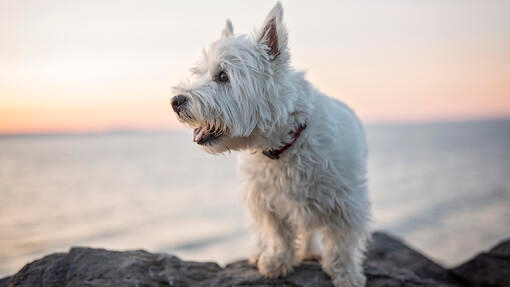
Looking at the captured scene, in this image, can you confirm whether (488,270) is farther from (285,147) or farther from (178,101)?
(178,101)

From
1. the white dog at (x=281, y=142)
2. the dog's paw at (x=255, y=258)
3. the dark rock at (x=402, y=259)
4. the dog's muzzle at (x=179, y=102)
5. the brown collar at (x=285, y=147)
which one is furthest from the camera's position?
the dark rock at (x=402, y=259)

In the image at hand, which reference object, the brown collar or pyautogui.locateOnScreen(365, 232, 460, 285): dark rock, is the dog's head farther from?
pyautogui.locateOnScreen(365, 232, 460, 285): dark rock

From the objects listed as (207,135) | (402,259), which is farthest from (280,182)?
(402,259)

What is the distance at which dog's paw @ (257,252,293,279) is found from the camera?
456cm

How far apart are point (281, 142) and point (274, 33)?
957 millimetres

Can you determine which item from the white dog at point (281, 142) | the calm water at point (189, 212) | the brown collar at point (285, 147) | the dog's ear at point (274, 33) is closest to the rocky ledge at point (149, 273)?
the white dog at point (281, 142)

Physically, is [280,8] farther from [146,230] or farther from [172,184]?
[172,184]

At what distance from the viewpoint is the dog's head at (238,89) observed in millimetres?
3643

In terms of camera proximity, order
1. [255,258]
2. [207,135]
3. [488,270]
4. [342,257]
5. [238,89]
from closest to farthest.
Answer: [238,89], [207,135], [342,257], [255,258], [488,270]

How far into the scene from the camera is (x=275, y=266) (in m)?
4.56

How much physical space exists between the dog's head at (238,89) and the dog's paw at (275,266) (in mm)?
1372

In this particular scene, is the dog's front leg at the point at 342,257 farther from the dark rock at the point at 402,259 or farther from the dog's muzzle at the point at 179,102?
the dog's muzzle at the point at 179,102

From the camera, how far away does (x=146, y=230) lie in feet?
45.7

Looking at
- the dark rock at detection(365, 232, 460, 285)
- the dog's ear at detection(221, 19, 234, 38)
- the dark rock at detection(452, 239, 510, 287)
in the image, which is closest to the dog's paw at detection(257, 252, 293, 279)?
the dark rock at detection(365, 232, 460, 285)
